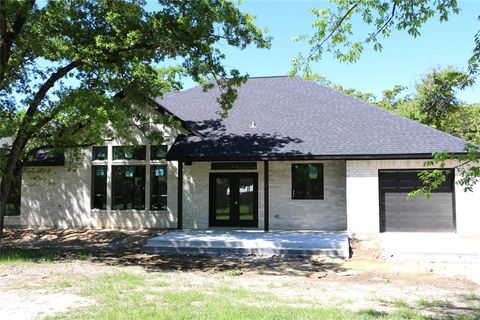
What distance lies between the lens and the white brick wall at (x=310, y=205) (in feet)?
59.3

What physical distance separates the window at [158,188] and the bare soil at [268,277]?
3525mm

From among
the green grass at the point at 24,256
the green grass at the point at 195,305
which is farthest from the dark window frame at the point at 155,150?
the green grass at the point at 195,305

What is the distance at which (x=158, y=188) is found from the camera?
769 inches

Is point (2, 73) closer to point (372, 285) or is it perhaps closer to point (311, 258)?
point (311, 258)

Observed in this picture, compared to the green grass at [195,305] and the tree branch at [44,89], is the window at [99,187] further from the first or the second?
the green grass at [195,305]

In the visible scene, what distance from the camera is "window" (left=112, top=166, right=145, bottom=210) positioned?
64.4 ft

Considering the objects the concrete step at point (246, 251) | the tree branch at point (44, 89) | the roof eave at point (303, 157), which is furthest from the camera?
the roof eave at point (303, 157)

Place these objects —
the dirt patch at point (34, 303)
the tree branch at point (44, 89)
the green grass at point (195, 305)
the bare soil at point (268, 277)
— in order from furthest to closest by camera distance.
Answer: the tree branch at point (44, 89) < the bare soil at point (268, 277) < the dirt patch at point (34, 303) < the green grass at point (195, 305)

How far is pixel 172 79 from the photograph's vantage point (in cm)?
1761

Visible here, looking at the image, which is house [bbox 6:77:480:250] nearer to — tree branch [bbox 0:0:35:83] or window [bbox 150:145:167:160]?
window [bbox 150:145:167:160]

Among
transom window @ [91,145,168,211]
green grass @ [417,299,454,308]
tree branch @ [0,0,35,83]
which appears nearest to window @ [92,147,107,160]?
transom window @ [91,145,168,211]

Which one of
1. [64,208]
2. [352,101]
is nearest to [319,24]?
[352,101]

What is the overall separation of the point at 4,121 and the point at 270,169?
992 centimetres

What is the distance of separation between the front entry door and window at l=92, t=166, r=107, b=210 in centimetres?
487
